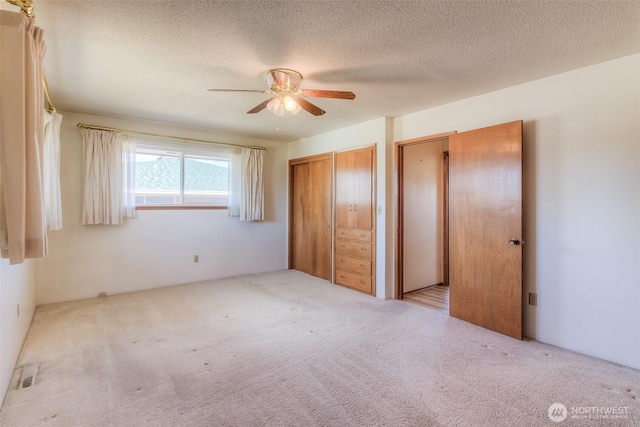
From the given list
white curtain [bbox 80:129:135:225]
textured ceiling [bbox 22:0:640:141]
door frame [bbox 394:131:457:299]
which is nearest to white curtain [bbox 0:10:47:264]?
textured ceiling [bbox 22:0:640:141]

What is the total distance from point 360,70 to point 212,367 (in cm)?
265

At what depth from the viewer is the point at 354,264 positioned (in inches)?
174

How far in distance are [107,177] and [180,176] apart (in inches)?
36.5

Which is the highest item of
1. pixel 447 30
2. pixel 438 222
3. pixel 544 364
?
pixel 447 30

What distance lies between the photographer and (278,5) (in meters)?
1.74

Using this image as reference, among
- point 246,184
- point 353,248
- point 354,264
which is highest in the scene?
point 246,184

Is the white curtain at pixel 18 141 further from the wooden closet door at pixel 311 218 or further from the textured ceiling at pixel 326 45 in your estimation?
the wooden closet door at pixel 311 218

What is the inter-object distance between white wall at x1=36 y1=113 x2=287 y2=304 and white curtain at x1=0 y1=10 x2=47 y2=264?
112 inches

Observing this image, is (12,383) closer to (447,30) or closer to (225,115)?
(225,115)

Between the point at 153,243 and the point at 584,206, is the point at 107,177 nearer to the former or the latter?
the point at 153,243

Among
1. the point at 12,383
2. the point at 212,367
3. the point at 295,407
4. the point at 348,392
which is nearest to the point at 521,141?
the point at 348,392

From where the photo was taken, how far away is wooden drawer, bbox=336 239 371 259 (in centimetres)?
423

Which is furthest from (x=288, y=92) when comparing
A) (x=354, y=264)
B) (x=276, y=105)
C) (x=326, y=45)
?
(x=354, y=264)

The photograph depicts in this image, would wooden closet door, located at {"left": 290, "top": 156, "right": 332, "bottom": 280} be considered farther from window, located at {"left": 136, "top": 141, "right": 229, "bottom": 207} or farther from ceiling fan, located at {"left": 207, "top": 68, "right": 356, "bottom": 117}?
ceiling fan, located at {"left": 207, "top": 68, "right": 356, "bottom": 117}
